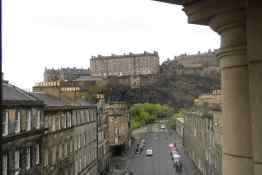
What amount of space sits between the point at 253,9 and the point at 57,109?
25283mm

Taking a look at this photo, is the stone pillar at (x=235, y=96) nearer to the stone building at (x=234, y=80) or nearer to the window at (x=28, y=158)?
the stone building at (x=234, y=80)

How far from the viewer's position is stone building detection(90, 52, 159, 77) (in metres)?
194

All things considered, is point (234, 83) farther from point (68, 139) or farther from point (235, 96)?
point (68, 139)

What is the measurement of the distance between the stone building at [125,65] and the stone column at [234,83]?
189 meters

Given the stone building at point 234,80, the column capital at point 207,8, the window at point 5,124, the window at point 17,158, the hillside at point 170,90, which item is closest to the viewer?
the stone building at point 234,80

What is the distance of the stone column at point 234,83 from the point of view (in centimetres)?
459

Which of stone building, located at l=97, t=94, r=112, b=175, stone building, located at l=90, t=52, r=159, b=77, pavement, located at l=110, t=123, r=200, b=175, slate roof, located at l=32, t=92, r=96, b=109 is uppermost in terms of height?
stone building, located at l=90, t=52, r=159, b=77

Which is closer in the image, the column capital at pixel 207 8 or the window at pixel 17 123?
the column capital at pixel 207 8

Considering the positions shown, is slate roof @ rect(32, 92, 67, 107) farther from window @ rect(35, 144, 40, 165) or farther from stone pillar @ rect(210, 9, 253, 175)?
stone pillar @ rect(210, 9, 253, 175)

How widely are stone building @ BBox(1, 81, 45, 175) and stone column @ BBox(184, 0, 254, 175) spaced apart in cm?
1497

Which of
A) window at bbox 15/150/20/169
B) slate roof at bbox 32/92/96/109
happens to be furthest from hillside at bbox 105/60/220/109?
window at bbox 15/150/20/169

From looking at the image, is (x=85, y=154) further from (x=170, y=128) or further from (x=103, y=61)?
(x=103, y=61)

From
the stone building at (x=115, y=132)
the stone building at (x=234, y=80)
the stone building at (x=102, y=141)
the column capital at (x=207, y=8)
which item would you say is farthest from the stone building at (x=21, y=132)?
the stone building at (x=115, y=132)

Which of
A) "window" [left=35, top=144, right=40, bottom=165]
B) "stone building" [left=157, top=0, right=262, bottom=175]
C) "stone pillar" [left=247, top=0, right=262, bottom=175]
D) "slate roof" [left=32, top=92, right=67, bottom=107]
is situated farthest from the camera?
"slate roof" [left=32, top=92, right=67, bottom=107]
